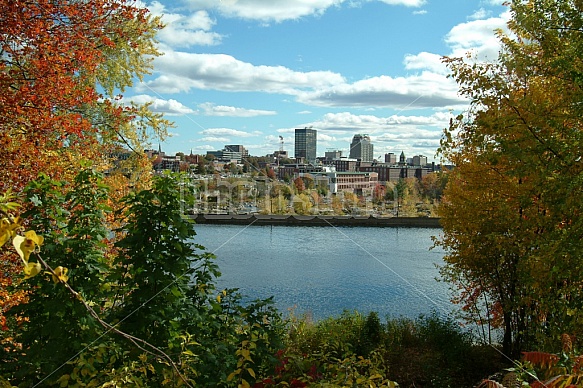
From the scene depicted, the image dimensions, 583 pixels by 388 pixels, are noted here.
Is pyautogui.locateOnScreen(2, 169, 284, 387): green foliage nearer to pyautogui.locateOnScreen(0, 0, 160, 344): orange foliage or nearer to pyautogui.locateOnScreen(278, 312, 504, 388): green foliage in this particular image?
pyautogui.locateOnScreen(0, 0, 160, 344): orange foliage

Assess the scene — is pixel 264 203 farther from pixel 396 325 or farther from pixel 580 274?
pixel 580 274

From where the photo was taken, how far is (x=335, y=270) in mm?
28188

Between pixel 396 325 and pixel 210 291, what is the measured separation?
8562 millimetres

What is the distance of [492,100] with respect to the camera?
7508 mm

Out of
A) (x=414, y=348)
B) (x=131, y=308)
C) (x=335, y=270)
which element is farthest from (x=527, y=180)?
(x=335, y=270)

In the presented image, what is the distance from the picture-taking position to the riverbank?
181 feet

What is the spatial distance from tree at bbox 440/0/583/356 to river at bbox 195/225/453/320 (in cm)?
223

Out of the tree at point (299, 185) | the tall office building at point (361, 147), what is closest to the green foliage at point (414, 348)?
the tall office building at point (361, 147)

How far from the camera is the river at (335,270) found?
756 inches

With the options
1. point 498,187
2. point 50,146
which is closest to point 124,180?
point 50,146

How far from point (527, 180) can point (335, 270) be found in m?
20.2

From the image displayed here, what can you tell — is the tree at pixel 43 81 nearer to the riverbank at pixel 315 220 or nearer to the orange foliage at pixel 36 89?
the orange foliage at pixel 36 89

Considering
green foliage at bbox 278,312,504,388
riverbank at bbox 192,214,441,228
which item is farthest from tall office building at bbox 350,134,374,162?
green foliage at bbox 278,312,504,388

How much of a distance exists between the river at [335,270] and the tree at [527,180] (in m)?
2.23
